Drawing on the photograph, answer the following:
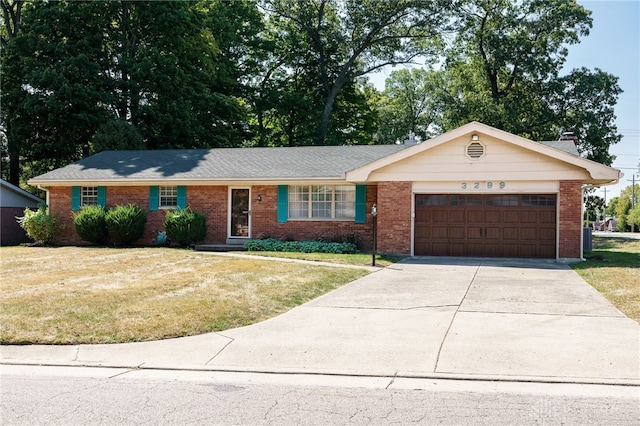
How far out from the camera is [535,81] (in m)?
35.9

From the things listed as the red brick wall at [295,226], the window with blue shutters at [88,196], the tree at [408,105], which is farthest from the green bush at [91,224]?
the tree at [408,105]

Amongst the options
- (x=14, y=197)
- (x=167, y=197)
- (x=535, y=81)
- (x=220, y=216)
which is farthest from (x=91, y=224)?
(x=535, y=81)

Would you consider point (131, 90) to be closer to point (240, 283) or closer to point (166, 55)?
point (166, 55)

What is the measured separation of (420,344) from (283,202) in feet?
44.9

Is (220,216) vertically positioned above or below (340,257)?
above

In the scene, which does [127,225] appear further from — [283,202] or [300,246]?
[300,246]

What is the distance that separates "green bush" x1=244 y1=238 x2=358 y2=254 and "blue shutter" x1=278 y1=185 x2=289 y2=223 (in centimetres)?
90

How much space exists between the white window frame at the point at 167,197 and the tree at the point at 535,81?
824 inches

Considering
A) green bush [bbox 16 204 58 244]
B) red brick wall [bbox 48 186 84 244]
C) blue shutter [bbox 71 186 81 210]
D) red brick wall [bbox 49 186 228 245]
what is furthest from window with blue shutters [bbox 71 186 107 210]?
green bush [bbox 16 204 58 244]

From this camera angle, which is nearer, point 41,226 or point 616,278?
point 616,278

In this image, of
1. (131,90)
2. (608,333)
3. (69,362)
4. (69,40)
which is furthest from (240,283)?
(69,40)

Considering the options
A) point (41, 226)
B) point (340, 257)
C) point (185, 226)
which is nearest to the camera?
point (340, 257)

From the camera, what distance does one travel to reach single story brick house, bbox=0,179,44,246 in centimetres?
2394

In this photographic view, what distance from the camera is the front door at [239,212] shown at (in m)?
21.3
